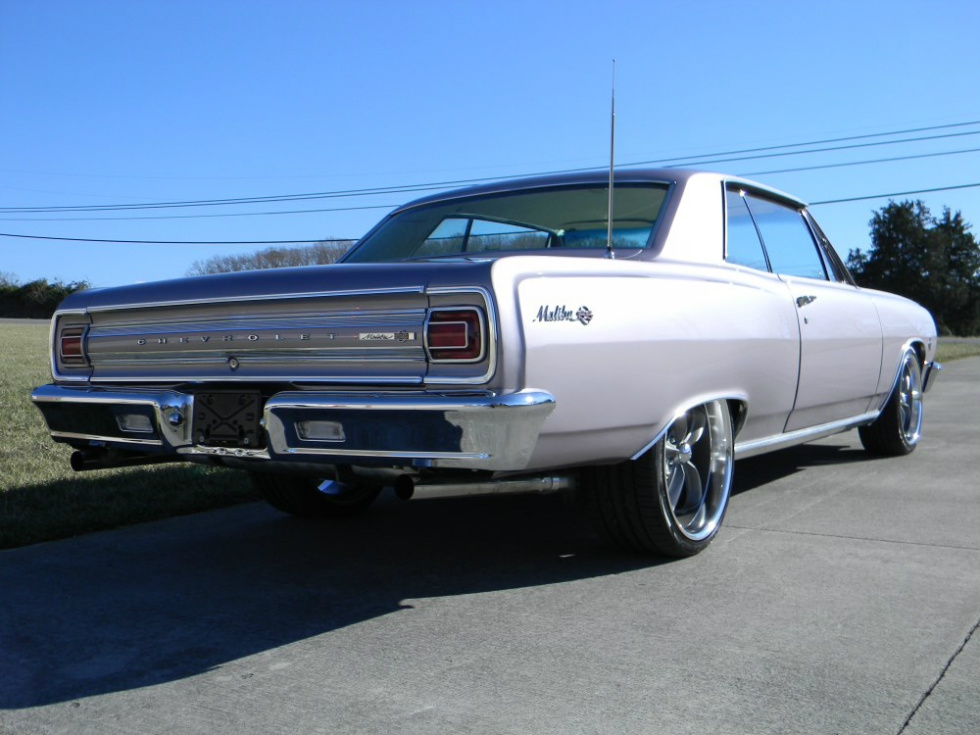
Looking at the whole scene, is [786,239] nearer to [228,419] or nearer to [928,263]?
[228,419]

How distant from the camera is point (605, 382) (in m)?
3.17

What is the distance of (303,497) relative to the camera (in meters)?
4.64

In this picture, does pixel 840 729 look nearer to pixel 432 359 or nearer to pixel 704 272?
pixel 432 359

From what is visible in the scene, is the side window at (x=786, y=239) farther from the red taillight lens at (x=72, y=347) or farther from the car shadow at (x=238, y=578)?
the red taillight lens at (x=72, y=347)

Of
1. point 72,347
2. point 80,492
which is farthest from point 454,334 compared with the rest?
point 80,492

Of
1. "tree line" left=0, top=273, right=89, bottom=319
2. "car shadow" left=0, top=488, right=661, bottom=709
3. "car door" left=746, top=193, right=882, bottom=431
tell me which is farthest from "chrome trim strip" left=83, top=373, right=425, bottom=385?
"tree line" left=0, top=273, right=89, bottom=319

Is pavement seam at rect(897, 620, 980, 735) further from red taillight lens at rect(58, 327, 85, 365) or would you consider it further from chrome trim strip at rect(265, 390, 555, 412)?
red taillight lens at rect(58, 327, 85, 365)

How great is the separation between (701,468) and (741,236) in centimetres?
111

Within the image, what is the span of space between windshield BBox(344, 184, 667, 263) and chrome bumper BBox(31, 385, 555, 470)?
1315 millimetres

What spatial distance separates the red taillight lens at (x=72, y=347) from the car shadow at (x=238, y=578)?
793 millimetres

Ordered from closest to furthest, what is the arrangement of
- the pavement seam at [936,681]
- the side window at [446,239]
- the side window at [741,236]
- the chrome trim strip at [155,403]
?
the pavement seam at [936,681]
the chrome trim strip at [155,403]
the side window at [741,236]
the side window at [446,239]

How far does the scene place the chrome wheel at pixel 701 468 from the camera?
12.8ft

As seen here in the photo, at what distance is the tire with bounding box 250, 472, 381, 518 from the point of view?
4602 mm

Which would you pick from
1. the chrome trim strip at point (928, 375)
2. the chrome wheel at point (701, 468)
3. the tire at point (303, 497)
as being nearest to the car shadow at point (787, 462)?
the chrome trim strip at point (928, 375)
